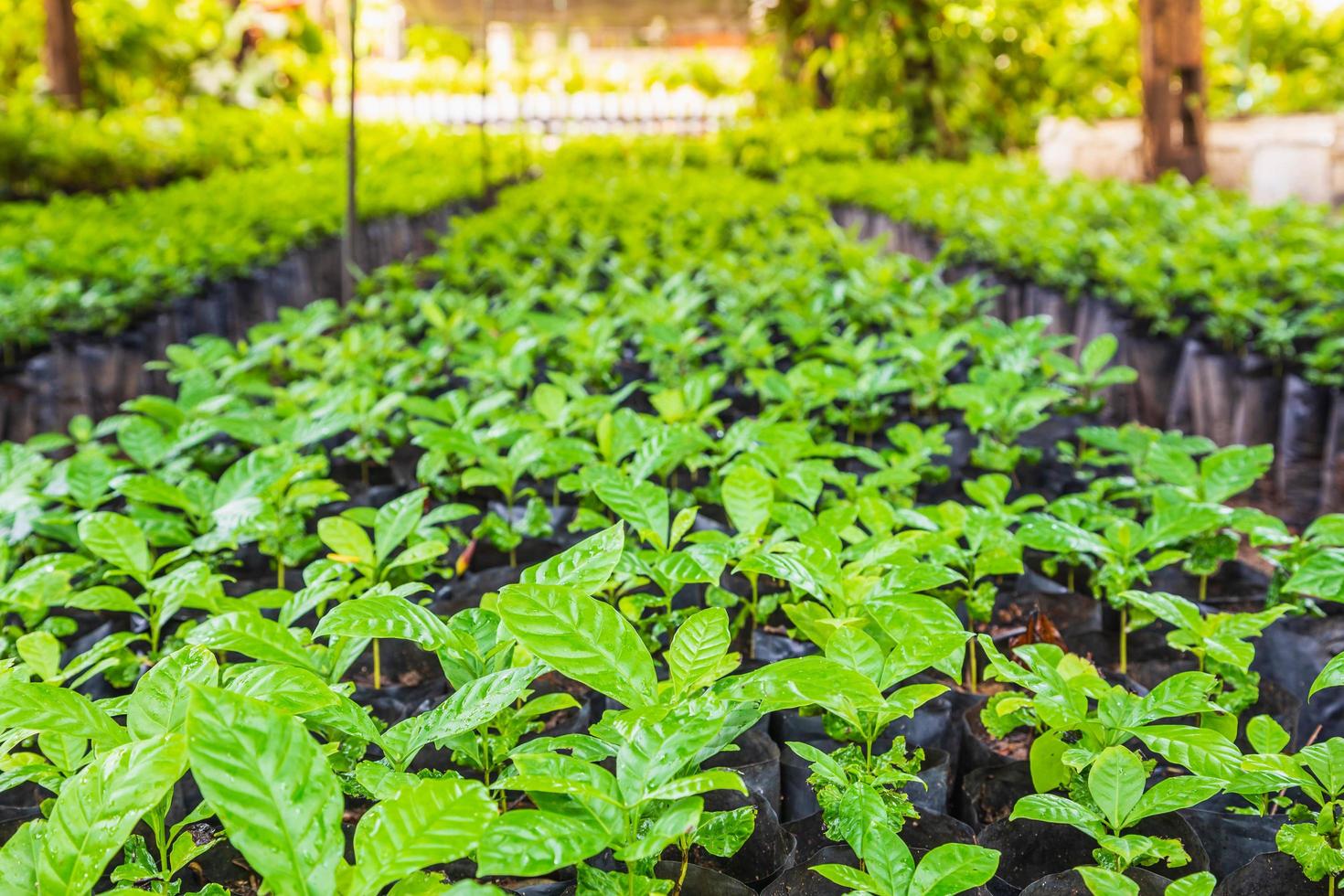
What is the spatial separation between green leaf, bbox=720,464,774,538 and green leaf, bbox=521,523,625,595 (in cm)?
30

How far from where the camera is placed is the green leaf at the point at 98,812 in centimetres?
70

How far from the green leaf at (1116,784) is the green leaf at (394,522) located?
78cm

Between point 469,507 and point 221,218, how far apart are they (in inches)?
153

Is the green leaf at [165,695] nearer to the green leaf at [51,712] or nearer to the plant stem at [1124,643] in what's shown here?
the green leaf at [51,712]

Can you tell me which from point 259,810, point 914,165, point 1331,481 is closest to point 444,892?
point 259,810

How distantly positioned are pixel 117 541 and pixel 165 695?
0.46 meters

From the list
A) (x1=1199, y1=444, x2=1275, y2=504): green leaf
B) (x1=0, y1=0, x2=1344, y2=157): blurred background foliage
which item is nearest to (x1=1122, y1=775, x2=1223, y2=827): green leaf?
(x1=1199, y1=444, x2=1275, y2=504): green leaf

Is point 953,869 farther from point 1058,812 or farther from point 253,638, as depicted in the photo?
point 253,638

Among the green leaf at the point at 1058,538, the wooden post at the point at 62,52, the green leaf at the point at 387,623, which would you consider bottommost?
the green leaf at the point at 1058,538

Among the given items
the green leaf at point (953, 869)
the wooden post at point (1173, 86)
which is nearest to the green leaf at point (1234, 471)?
the green leaf at point (953, 869)

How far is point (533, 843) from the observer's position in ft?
2.30

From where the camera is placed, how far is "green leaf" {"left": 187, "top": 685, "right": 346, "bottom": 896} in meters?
0.65

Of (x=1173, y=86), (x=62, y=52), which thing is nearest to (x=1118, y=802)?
(x=1173, y=86)

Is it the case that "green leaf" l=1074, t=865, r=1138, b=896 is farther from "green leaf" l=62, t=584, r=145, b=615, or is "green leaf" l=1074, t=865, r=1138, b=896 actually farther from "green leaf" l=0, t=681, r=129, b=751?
"green leaf" l=62, t=584, r=145, b=615
